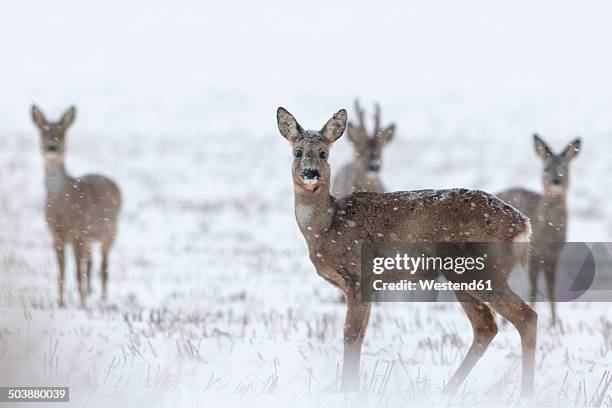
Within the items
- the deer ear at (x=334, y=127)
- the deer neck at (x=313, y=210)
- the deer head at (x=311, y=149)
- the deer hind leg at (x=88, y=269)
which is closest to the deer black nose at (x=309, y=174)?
the deer head at (x=311, y=149)

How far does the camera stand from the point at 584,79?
51.5 m

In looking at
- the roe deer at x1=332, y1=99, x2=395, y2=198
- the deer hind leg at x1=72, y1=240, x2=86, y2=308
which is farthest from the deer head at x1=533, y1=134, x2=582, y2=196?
the deer hind leg at x1=72, y1=240, x2=86, y2=308

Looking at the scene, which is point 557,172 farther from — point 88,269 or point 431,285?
point 88,269

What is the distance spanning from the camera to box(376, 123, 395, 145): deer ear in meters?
14.0

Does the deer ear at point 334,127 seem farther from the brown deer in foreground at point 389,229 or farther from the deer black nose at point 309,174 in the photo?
the deer black nose at point 309,174

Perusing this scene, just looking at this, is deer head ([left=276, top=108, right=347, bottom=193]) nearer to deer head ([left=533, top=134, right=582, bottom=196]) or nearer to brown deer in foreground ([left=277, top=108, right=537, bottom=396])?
brown deer in foreground ([left=277, top=108, right=537, bottom=396])

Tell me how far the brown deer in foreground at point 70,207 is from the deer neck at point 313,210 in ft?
17.4

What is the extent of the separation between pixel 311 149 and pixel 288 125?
383mm

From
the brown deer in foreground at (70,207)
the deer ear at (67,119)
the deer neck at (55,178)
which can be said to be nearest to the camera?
the brown deer in foreground at (70,207)

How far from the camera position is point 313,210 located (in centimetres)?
676

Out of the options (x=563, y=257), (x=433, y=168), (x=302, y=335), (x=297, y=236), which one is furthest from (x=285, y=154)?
(x=302, y=335)

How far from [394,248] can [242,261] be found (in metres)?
8.56

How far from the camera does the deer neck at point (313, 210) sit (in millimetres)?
6727

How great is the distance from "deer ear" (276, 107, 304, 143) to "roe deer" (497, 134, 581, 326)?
458cm
